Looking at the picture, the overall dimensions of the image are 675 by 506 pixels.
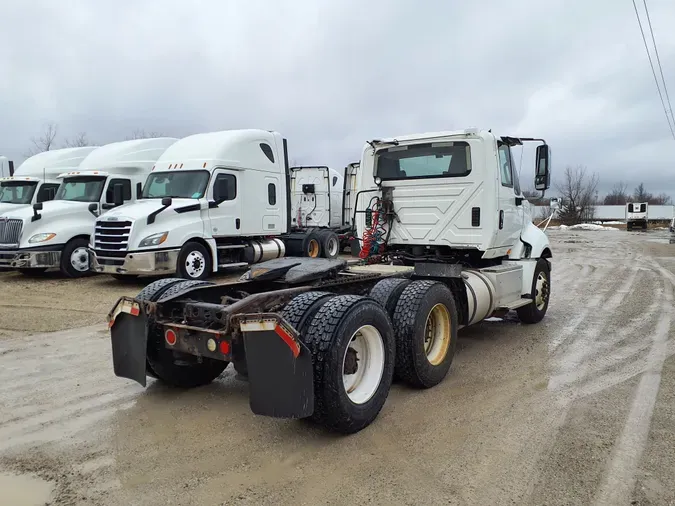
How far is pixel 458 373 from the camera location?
5562mm

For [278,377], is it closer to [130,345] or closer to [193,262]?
[130,345]

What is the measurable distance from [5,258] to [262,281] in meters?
10.3

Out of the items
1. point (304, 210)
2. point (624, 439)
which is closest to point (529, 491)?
point (624, 439)

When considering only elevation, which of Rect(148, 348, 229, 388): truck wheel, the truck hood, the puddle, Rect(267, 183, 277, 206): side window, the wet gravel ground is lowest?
the wet gravel ground

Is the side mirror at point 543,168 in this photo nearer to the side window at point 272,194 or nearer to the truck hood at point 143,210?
the truck hood at point 143,210

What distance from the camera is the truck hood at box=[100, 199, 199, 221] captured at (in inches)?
446

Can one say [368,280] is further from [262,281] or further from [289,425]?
[289,425]

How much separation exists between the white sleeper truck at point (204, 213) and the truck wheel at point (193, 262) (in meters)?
0.02

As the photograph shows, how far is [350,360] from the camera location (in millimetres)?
4180

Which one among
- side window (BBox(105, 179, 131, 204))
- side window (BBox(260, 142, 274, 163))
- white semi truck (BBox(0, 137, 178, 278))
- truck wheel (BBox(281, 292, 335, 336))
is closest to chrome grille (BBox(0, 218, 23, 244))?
white semi truck (BBox(0, 137, 178, 278))

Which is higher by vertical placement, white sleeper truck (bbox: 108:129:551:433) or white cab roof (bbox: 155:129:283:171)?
white cab roof (bbox: 155:129:283:171)

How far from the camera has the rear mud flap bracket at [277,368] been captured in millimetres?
3518

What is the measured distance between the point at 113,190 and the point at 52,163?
5080mm

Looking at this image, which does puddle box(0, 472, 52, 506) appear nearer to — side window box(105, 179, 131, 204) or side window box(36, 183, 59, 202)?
side window box(105, 179, 131, 204)
